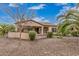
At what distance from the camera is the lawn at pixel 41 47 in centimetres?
282

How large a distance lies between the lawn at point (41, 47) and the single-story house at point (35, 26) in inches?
6.2

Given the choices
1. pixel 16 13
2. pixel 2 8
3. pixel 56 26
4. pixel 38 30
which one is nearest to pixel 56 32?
pixel 56 26

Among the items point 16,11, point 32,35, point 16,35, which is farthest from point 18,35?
point 16,11

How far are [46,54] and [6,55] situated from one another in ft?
1.99

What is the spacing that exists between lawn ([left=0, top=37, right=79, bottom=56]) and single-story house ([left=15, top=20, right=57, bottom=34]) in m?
0.16

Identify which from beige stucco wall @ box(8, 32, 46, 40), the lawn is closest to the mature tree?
beige stucco wall @ box(8, 32, 46, 40)

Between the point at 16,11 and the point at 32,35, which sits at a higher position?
the point at 16,11

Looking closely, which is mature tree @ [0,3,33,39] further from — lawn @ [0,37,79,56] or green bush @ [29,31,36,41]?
lawn @ [0,37,79,56]

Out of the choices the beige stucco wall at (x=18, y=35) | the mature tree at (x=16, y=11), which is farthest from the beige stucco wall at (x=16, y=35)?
the mature tree at (x=16, y=11)

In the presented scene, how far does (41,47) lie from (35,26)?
34cm

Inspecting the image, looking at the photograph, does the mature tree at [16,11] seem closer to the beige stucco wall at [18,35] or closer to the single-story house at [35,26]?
the single-story house at [35,26]

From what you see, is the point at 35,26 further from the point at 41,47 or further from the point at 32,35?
the point at 41,47

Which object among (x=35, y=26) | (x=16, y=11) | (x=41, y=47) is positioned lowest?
(x=41, y=47)

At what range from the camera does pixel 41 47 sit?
285 cm
